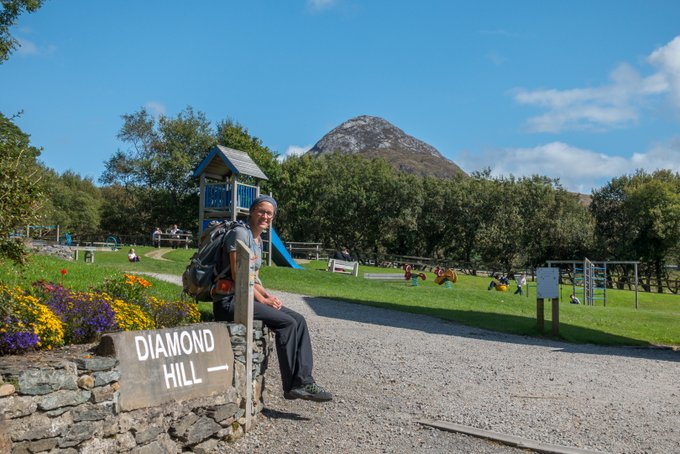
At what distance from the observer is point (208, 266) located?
656 cm

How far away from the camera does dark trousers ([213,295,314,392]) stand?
6.53 m

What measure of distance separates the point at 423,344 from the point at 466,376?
2609 millimetres

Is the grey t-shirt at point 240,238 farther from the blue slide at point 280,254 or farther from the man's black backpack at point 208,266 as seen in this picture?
the blue slide at point 280,254

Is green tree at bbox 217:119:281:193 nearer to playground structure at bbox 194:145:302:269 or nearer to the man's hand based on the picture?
playground structure at bbox 194:145:302:269

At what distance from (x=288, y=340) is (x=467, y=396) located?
9.33ft

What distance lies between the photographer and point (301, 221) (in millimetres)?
59875

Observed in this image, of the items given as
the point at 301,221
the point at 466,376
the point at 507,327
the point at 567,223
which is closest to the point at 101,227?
the point at 301,221

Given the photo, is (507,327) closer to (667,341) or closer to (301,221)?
(667,341)

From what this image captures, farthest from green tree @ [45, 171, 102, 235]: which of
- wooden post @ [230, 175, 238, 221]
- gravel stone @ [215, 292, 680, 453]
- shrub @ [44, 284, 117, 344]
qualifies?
shrub @ [44, 284, 117, 344]

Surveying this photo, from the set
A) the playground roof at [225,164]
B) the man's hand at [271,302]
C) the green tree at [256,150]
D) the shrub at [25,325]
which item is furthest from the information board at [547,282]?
the green tree at [256,150]

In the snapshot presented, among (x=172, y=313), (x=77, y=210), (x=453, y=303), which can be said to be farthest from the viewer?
(x=77, y=210)

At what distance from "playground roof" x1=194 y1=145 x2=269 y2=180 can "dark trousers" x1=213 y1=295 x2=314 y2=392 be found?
21914 millimetres

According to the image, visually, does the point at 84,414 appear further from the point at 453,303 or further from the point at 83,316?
the point at 453,303

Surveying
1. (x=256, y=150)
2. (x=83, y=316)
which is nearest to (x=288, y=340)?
(x=83, y=316)
